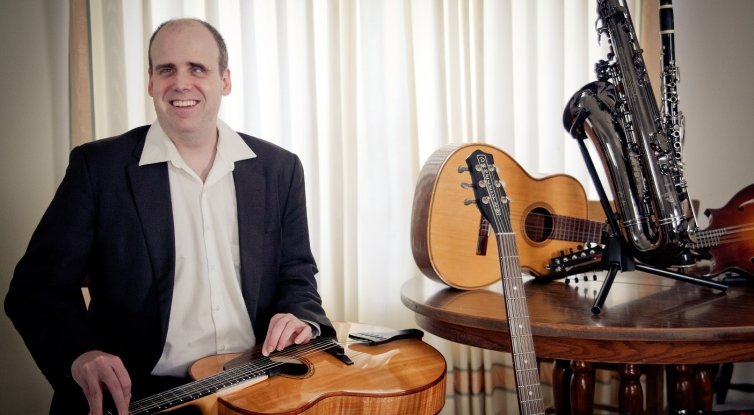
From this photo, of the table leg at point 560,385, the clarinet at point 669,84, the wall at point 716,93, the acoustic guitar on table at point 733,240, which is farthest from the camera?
the wall at point 716,93

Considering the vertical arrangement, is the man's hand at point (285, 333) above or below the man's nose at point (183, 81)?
below

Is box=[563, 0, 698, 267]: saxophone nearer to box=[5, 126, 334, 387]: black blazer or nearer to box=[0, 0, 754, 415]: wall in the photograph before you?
box=[5, 126, 334, 387]: black blazer

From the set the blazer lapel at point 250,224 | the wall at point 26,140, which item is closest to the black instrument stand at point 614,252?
the blazer lapel at point 250,224

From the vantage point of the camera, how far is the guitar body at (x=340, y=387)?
1276 mm

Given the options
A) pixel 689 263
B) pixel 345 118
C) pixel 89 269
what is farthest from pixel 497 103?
pixel 89 269

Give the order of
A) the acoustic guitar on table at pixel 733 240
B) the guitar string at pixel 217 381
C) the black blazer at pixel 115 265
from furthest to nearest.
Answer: the acoustic guitar on table at pixel 733 240 < the black blazer at pixel 115 265 < the guitar string at pixel 217 381

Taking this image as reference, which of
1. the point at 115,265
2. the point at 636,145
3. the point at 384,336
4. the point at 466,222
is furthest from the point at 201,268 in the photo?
the point at 636,145

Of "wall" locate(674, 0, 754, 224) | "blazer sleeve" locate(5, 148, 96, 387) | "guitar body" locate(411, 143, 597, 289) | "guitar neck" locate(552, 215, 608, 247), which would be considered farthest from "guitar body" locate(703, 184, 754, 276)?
"blazer sleeve" locate(5, 148, 96, 387)

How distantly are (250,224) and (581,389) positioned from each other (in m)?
1.23

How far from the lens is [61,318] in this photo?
4.99 ft

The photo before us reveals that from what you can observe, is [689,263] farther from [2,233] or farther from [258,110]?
[2,233]

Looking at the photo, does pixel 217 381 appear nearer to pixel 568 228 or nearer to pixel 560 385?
pixel 568 228

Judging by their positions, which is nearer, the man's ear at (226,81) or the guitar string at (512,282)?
the guitar string at (512,282)

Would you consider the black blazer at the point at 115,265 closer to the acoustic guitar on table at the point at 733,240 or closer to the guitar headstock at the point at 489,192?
the guitar headstock at the point at 489,192
